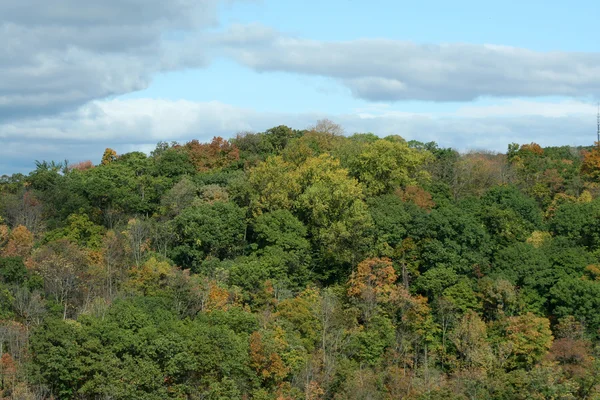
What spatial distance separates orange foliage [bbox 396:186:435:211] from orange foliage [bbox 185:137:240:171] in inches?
749

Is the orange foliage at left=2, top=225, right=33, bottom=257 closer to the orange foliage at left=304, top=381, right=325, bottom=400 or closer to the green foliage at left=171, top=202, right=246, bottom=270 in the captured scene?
the green foliage at left=171, top=202, right=246, bottom=270

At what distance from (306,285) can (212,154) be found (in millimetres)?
23139

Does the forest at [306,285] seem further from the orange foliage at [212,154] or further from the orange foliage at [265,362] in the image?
the orange foliage at [212,154]

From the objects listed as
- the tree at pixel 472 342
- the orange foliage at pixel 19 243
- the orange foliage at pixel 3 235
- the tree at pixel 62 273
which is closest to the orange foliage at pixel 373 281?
the tree at pixel 472 342

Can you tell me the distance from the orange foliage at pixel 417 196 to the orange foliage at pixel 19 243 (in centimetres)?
2542

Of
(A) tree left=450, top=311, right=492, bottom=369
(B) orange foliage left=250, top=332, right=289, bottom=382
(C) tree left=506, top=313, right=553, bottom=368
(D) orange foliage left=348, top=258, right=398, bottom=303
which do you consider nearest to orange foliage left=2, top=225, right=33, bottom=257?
(B) orange foliage left=250, top=332, right=289, bottom=382

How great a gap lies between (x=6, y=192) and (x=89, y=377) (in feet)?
100

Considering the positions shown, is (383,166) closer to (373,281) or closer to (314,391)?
(373,281)

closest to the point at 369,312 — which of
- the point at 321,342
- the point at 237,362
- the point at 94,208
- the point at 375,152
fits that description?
the point at 321,342

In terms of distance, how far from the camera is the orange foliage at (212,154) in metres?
70.8

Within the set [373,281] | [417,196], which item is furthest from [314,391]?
[417,196]

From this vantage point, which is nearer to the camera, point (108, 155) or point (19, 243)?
point (19, 243)

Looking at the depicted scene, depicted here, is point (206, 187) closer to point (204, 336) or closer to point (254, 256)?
point (254, 256)

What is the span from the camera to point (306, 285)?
171 ft
